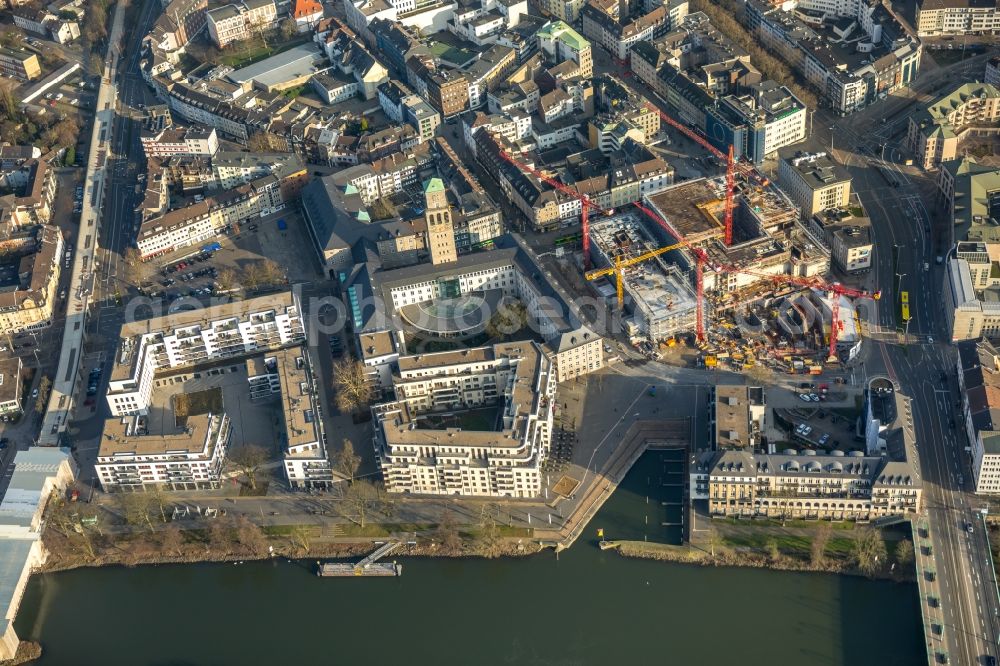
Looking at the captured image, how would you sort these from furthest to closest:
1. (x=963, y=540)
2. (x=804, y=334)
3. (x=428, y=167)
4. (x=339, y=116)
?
(x=339, y=116)
(x=428, y=167)
(x=804, y=334)
(x=963, y=540)

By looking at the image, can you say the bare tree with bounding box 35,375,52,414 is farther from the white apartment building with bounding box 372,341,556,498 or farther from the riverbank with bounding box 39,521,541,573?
the white apartment building with bounding box 372,341,556,498

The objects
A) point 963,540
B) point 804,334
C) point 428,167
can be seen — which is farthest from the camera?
point 428,167

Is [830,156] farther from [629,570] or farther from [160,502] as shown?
[160,502]

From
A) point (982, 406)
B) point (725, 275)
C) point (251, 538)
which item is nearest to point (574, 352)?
point (725, 275)

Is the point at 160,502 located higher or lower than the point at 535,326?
lower

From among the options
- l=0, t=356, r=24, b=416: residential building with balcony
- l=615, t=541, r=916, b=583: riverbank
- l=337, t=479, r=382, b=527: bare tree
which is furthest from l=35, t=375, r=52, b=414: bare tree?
l=615, t=541, r=916, b=583: riverbank

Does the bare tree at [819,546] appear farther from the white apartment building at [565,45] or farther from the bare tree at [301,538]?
the white apartment building at [565,45]

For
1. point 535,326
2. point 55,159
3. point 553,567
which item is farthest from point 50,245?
point 553,567
